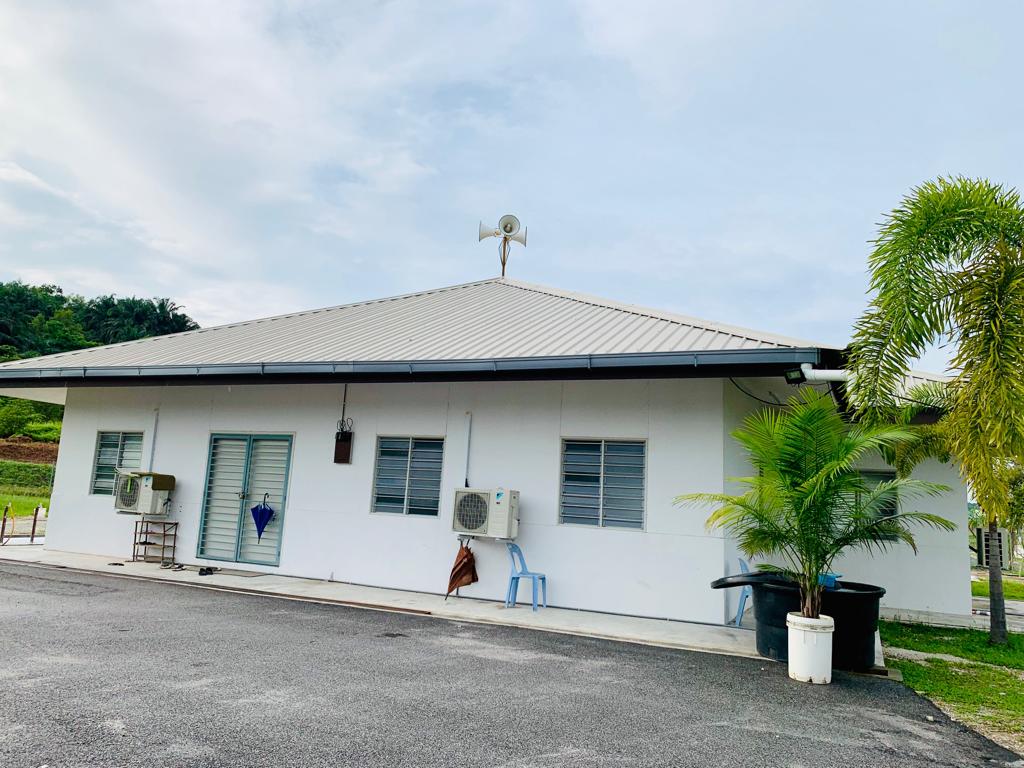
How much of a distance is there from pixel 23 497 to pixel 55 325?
19.1m

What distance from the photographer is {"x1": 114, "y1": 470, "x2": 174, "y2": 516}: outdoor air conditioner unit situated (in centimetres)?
1038

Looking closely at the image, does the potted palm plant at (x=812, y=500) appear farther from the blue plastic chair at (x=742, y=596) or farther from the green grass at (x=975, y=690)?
the blue plastic chair at (x=742, y=596)

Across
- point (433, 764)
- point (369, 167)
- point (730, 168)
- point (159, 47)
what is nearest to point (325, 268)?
point (369, 167)

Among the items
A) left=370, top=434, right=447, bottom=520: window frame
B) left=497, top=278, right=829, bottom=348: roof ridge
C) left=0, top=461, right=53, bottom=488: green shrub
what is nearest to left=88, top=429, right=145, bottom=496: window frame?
left=370, top=434, right=447, bottom=520: window frame

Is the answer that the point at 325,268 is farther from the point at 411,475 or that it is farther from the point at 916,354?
the point at 916,354

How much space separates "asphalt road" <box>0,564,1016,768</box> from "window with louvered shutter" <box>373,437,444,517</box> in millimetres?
2492

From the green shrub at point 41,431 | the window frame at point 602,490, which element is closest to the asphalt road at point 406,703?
the window frame at point 602,490

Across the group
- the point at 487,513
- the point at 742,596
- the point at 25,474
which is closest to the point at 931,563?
the point at 742,596

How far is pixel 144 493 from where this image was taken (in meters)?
10.4

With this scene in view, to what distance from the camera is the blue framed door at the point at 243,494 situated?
10.1 metres

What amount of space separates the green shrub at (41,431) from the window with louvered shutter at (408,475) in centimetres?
2966

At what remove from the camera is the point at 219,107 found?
13359 mm

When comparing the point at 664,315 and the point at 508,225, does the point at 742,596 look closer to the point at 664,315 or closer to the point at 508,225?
the point at 664,315

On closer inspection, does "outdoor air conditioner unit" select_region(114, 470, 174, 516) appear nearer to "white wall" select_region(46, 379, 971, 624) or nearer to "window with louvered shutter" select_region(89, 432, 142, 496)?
"white wall" select_region(46, 379, 971, 624)
